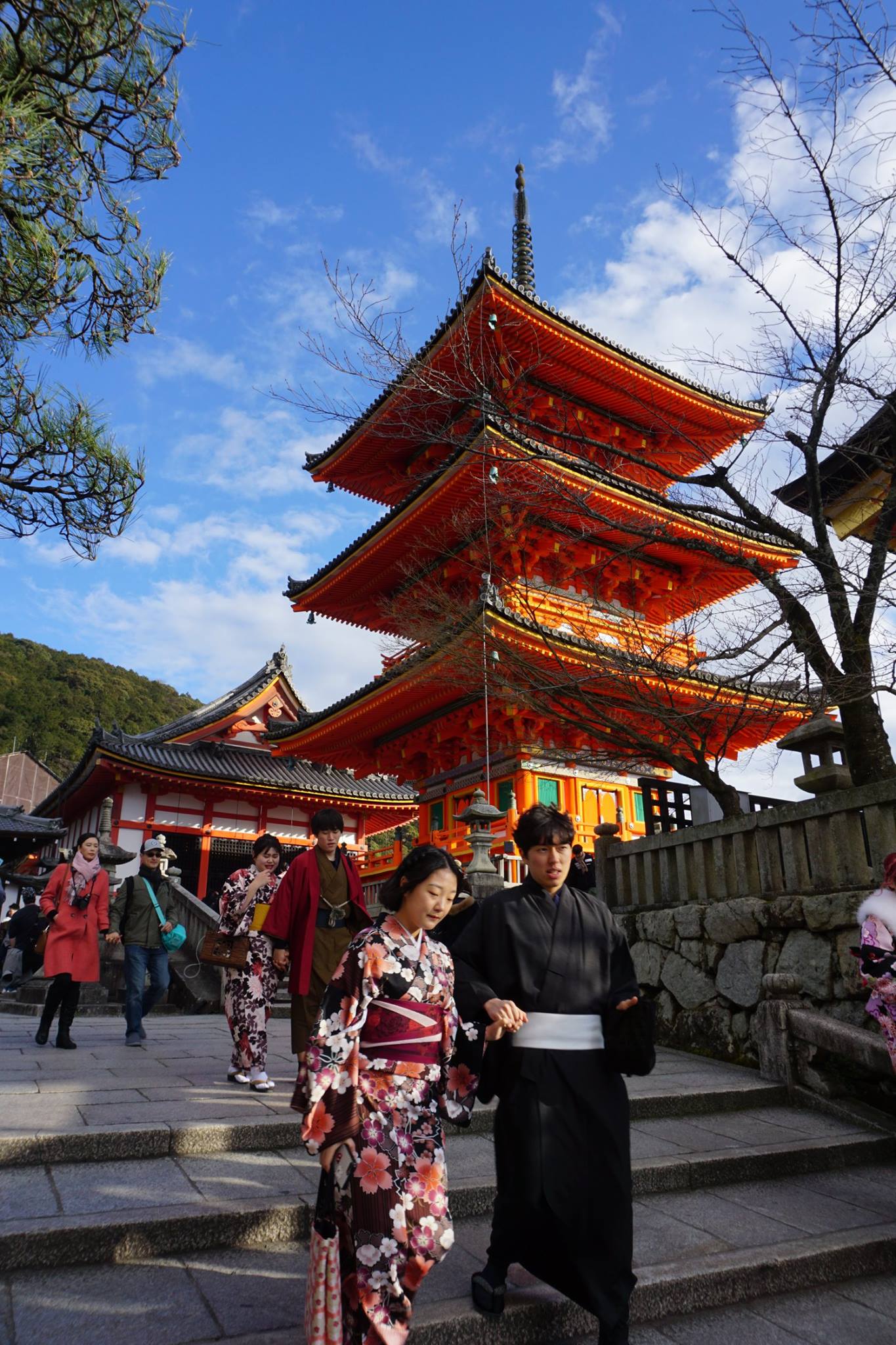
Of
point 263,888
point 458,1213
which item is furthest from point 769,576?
point 458,1213

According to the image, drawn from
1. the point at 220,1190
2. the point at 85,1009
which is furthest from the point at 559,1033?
the point at 85,1009

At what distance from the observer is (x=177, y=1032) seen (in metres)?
7.86

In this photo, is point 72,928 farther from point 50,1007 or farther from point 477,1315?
point 477,1315

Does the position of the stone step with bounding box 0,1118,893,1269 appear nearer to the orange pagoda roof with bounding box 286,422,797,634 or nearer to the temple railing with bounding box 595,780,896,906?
the temple railing with bounding box 595,780,896,906

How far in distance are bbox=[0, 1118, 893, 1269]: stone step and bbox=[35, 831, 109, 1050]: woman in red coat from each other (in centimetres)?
304

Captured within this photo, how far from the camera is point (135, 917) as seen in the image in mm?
6922

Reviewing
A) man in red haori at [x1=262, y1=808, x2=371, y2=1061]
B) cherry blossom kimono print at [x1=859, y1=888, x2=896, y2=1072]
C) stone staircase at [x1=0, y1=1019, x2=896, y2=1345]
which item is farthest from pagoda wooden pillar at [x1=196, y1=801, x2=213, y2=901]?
cherry blossom kimono print at [x1=859, y1=888, x2=896, y2=1072]

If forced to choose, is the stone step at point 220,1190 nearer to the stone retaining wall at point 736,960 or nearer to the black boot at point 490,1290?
the black boot at point 490,1290

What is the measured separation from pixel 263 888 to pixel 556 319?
11.2 m

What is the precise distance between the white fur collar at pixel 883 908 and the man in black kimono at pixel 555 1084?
170 cm

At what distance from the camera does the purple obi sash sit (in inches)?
104

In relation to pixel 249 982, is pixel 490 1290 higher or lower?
lower

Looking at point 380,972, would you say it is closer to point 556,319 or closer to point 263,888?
point 263,888

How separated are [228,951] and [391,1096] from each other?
3368 millimetres
